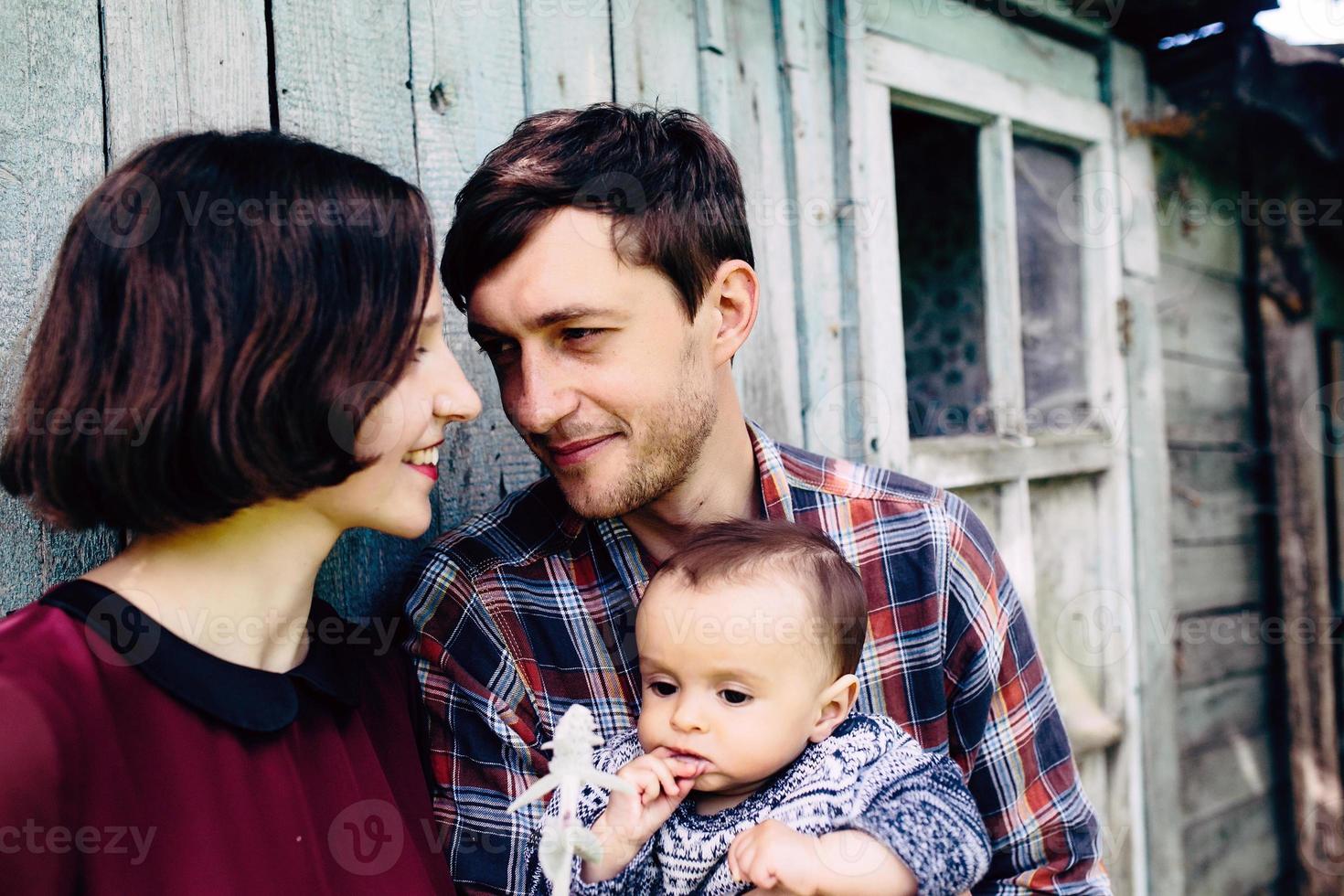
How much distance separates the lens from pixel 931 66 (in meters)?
2.75

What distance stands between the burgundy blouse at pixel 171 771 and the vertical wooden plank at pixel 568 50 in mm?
1237

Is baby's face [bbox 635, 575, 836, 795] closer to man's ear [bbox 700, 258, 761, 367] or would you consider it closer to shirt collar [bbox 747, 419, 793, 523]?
shirt collar [bbox 747, 419, 793, 523]

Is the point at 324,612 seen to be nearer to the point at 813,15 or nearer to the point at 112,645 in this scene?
the point at 112,645

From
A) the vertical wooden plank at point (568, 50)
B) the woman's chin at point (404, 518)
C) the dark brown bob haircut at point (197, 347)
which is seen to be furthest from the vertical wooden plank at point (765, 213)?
the dark brown bob haircut at point (197, 347)

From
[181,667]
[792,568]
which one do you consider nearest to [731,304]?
[792,568]

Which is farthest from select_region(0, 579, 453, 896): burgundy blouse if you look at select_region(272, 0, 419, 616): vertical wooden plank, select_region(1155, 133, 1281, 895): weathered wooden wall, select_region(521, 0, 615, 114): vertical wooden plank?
select_region(1155, 133, 1281, 895): weathered wooden wall

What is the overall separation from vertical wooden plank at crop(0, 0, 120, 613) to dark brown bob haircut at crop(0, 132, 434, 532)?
0.27 meters

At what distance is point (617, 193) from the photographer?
1.79 metres

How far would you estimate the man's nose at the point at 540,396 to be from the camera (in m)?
1.72

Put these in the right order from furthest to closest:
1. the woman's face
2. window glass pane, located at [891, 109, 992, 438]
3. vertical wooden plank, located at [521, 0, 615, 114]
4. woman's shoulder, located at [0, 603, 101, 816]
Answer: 1. window glass pane, located at [891, 109, 992, 438]
2. vertical wooden plank, located at [521, 0, 615, 114]
3. the woman's face
4. woman's shoulder, located at [0, 603, 101, 816]

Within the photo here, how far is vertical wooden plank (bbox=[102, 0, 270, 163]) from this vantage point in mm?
1570

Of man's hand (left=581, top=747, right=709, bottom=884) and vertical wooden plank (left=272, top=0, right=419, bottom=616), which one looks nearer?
man's hand (left=581, top=747, right=709, bottom=884)

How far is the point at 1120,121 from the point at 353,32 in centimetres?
252

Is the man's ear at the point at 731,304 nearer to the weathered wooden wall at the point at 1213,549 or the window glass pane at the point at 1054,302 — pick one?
the window glass pane at the point at 1054,302
